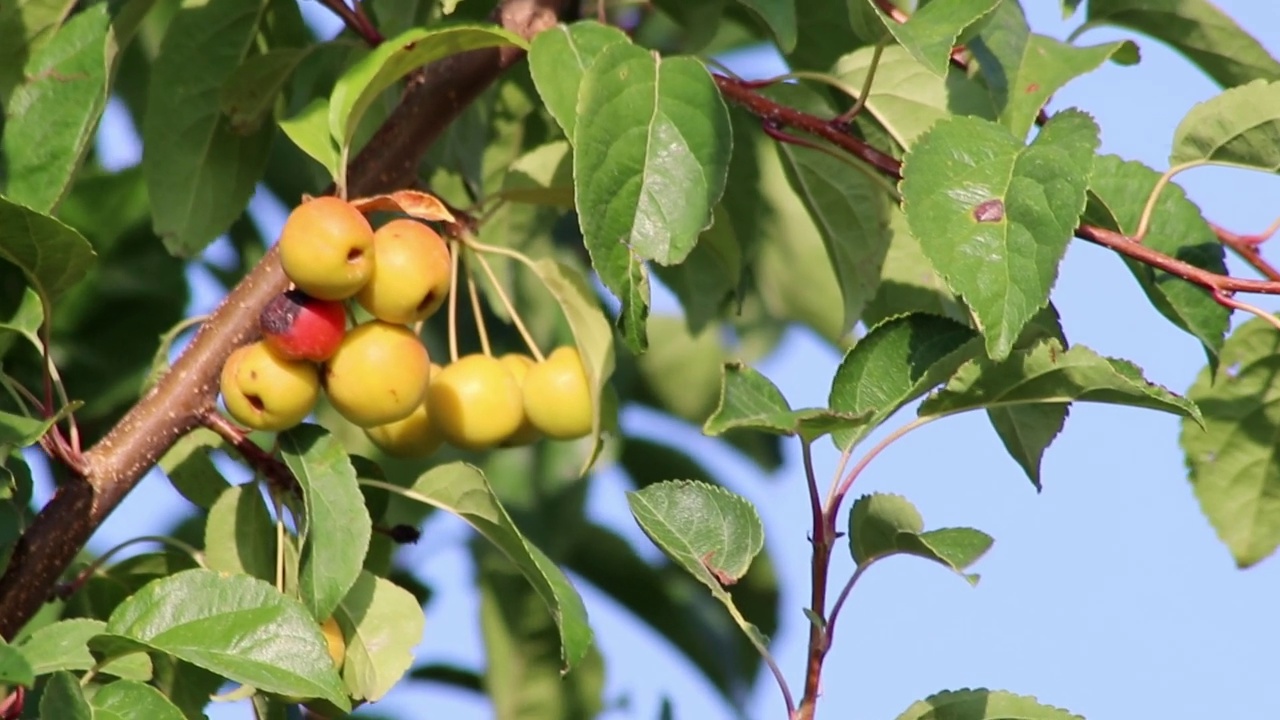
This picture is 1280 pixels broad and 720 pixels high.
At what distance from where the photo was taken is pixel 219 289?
2.42 meters

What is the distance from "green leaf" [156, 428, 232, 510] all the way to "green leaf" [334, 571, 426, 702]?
0.19m

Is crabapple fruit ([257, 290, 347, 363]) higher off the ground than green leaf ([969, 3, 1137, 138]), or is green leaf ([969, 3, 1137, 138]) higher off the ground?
green leaf ([969, 3, 1137, 138])

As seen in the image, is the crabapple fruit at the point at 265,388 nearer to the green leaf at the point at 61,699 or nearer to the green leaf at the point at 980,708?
the green leaf at the point at 61,699

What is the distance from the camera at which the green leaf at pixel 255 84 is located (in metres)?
1.64

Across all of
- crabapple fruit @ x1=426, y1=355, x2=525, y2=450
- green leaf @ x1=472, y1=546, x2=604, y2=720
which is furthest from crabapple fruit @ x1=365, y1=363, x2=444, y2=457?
green leaf @ x1=472, y1=546, x2=604, y2=720

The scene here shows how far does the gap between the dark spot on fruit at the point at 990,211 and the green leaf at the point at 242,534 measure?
2.32ft

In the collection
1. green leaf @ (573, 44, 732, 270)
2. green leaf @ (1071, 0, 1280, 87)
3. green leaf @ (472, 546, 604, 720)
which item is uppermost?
green leaf @ (1071, 0, 1280, 87)

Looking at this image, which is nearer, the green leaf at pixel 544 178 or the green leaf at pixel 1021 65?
the green leaf at pixel 1021 65

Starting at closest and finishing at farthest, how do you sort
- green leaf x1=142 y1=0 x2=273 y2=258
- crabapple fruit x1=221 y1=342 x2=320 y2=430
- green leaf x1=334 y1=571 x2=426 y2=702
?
crabapple fruit x1=221 y1=342 x2=320 y2=430
green leaf x1=334 y1=571 x2=426 y2=702
green leaf x1=142 y1=0 x2=273 y2=258

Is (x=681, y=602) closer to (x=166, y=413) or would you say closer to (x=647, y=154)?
(x=166, y=413)

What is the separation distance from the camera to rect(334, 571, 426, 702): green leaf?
1451mm

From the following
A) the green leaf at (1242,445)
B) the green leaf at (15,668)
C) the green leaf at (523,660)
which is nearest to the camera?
the green leaf at (15,668)

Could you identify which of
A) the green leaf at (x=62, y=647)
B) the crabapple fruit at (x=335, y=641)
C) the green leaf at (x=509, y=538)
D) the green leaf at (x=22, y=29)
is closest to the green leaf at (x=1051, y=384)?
the green leaf at (x=509, y=538)

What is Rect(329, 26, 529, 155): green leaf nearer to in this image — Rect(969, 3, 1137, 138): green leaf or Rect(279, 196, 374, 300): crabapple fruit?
Rect(279, 196, 374, 300): crabapple fruit
